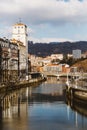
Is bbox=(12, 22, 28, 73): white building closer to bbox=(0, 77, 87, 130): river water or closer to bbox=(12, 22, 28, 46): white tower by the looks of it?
bbox=(12, 22, 28, 46): white tower

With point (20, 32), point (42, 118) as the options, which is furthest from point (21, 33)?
point (42, 118)

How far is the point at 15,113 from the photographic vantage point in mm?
40469

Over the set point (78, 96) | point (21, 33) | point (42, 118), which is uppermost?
point (21, 33)

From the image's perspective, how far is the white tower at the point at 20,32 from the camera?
5497 inches

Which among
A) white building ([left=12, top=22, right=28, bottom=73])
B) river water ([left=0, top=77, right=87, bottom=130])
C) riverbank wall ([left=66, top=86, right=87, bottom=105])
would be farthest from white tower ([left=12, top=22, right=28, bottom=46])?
river water ([left=0, top=77, right=87, bottom=130])

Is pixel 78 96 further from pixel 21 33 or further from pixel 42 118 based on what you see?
pixel 21 33

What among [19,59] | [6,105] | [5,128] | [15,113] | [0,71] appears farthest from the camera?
[19,59]

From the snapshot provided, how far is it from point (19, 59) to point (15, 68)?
355 inches

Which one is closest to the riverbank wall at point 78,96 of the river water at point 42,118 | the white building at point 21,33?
the river water at point 42,118

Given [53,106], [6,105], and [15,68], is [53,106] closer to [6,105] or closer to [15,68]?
[6,105]

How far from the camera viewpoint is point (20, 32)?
458 ft

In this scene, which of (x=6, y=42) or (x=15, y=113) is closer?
(x=15, y=113)

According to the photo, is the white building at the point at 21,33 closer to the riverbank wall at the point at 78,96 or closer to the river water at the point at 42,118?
the riverbank wall at the point at 78,96

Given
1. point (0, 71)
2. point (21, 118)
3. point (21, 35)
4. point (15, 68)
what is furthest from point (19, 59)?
point (21, 118)
